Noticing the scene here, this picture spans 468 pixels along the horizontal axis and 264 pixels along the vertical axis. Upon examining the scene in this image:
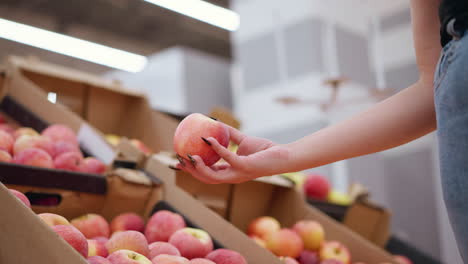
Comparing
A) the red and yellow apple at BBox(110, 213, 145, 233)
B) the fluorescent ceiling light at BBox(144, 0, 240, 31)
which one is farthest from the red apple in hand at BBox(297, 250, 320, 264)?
the fluorescent ceiling light at BBox(144, 0, 240, 31)

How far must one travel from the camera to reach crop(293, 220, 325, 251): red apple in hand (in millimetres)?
1772

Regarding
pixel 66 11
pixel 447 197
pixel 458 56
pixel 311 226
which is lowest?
pixel 311 226

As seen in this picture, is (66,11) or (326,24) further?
(66,11)

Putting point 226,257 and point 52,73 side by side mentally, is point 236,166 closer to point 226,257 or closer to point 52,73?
point 226,257

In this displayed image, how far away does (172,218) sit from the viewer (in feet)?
4.64

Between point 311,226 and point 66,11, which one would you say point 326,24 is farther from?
point 66,11

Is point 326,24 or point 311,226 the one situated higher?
point 326,24

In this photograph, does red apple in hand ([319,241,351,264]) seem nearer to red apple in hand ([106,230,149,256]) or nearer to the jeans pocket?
red apple in hand ([106,230,149,256])

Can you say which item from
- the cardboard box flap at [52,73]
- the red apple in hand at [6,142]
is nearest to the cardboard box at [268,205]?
the red apple in hand at [6,142]

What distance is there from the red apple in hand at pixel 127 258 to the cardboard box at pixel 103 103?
1.21 m

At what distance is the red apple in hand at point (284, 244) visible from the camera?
165 cm

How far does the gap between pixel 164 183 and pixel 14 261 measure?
0.75 metres

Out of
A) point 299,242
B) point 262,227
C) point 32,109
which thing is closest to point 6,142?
point 32,109

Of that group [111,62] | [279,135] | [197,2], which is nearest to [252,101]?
[279,135]
